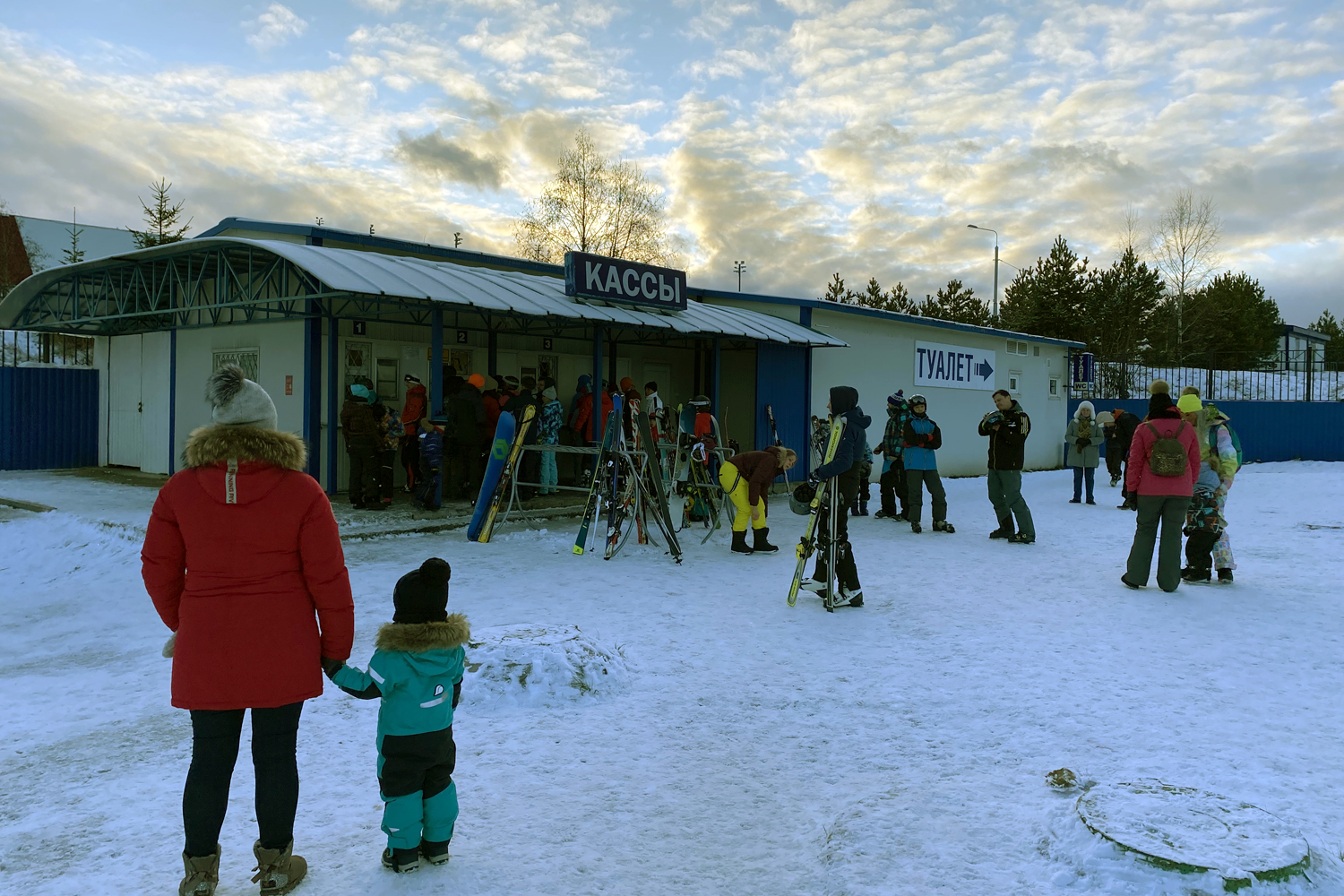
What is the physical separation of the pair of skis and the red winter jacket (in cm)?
681

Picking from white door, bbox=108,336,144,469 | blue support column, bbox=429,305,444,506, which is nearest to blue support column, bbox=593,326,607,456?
blue support column, bbox=429,305,444,506

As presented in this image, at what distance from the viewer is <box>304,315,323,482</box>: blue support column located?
1186 centimetres

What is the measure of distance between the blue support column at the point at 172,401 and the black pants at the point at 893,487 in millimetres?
11812

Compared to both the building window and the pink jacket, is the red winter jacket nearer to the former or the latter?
the pink jacket

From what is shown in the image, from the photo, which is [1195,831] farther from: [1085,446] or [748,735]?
[1085,446]

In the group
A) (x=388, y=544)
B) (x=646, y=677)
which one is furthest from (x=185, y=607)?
(x=388, y=544)

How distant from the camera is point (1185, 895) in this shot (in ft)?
8.15

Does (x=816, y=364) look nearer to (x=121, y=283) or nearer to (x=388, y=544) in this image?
(x=388, y=544)

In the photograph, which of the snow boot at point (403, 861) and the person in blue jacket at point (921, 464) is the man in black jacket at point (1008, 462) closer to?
the person in blue jacket at point (921, 464)

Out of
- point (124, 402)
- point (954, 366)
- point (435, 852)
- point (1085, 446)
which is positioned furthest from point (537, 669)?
point (954, 366)

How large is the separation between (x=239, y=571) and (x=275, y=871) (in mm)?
972

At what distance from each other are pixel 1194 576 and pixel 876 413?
1111 cm

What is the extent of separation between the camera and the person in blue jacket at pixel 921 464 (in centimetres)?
1077

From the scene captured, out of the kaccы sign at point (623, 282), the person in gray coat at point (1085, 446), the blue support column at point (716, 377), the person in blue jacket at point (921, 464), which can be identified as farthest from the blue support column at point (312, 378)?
the person in gray coat at point (1085, 446)
